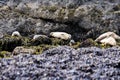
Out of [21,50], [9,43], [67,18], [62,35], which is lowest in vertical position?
[62,35]

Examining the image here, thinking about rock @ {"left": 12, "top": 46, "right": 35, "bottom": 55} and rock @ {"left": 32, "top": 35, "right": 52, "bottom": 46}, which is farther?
rock @ {"left": 32, "top": 35, "right": 52, "bottom": 46}

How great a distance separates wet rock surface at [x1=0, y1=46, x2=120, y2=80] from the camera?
27.7 ft

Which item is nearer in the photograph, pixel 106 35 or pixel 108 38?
pixel 108 38

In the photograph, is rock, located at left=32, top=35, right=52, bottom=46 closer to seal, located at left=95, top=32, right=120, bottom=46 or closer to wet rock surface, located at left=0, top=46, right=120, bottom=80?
seal, located at left=95, top=32, right=120, bottom=46

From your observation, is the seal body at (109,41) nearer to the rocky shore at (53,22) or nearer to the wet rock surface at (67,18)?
the rocky shore at (53,22)

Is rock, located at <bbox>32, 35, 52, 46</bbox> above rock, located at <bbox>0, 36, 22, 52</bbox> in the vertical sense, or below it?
below

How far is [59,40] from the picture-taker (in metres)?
16.5

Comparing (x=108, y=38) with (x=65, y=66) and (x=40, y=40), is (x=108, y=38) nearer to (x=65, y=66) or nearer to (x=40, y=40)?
(x=40, y=40)

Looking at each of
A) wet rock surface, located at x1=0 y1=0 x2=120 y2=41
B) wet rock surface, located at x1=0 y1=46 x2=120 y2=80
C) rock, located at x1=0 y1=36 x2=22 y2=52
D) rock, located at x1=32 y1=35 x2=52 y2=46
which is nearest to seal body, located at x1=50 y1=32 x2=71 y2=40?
wet rock surface, located at x1=0 y1=0 x2=120 y2=41

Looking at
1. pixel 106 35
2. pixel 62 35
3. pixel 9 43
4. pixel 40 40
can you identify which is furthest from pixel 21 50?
pixel 106 35

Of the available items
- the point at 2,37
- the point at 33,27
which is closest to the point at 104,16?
the point at 33,27

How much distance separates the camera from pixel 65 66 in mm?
9023

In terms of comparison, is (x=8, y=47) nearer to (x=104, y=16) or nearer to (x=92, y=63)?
(x=104, y=16)

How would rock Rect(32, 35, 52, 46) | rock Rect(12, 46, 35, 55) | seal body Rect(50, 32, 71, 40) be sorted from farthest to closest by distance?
seal body Rect(50, 32, 71, 40) < rock Rect(32, 35, 52, 46) < rock Rect(12, 46, 35, 55)
